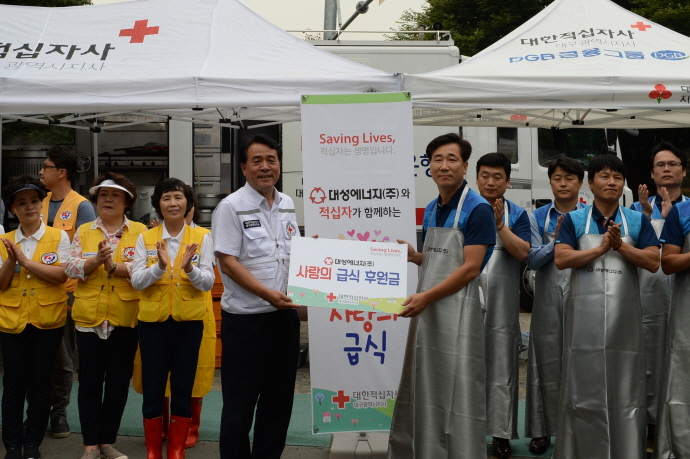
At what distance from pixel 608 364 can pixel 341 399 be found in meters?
1.56

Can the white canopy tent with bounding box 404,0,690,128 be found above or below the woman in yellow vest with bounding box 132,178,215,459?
above

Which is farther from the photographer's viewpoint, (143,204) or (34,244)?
(143,204)

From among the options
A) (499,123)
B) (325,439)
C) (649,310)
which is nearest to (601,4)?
(499,123)

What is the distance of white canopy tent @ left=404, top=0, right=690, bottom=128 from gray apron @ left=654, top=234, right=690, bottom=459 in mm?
1512

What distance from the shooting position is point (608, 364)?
13.3ft

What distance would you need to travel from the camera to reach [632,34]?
6.06 meters

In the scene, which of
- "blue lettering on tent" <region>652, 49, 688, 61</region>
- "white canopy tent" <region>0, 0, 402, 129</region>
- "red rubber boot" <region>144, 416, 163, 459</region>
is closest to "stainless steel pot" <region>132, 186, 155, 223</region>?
"white canopy tent" <region>0, 0, 402, 129</region>

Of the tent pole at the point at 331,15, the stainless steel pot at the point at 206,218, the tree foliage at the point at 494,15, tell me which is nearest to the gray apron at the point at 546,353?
the stainless steel pot at the point at 206,218

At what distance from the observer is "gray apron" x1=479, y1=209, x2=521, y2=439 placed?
475cm

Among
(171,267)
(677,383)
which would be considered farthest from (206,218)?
(677,383)

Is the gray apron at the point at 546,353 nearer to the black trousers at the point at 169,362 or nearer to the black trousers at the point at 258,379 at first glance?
the black trousers at the point at 258,379

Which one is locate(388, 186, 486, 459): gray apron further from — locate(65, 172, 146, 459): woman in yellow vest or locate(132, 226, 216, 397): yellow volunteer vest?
locate(65, 172, 146, 459): woman in yellow vest

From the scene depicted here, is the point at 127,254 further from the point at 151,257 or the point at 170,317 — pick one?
the point at 170,317

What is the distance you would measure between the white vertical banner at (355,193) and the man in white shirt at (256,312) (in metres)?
0.28
